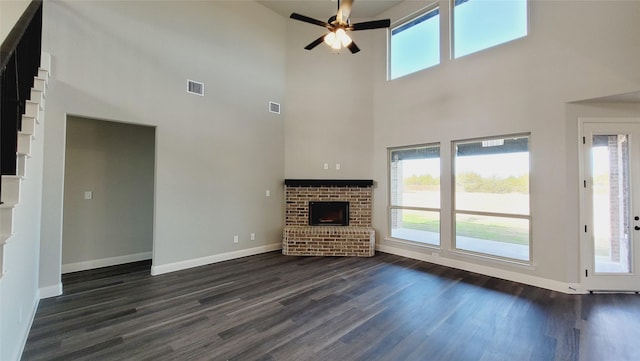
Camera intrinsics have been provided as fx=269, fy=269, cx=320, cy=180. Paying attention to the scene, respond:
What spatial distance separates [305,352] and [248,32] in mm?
5766

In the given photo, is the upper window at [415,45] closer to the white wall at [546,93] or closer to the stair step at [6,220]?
the white wall at [546,93]

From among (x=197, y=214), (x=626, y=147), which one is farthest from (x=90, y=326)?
(x=626, y=147)

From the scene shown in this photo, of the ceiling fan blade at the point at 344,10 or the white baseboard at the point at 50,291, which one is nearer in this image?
the ceiling fan blade at the point at 344,10

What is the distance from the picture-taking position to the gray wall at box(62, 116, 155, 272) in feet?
14.6

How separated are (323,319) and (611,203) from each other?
4.34 meters

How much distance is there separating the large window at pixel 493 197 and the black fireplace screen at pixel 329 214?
2242 millimetres

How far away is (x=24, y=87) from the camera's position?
2.72 metres

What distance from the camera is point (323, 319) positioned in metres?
2.95

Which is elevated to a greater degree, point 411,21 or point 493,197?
point 411,21

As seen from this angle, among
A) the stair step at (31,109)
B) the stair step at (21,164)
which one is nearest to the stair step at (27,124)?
the stair step at (31,109)

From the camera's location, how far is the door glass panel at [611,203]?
377 centimetres

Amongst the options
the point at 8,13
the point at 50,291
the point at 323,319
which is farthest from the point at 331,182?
the point at 8,13

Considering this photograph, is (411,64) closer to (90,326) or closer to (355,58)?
(355,58)

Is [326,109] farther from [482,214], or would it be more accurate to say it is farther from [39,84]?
[39,84]
